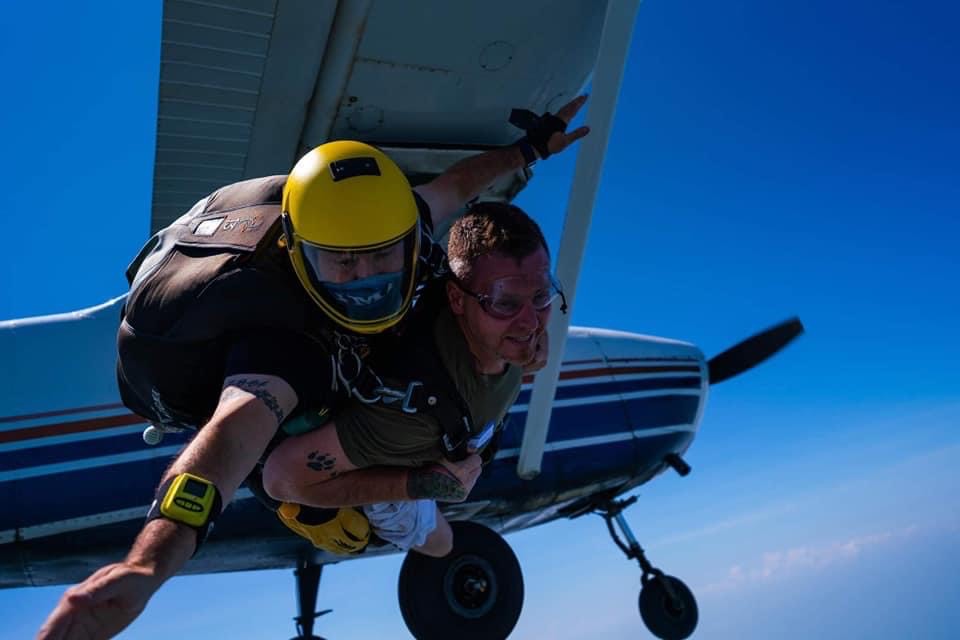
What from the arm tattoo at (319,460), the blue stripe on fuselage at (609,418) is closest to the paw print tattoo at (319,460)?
the arm tattoo at (319,460)

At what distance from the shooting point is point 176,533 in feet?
5.57

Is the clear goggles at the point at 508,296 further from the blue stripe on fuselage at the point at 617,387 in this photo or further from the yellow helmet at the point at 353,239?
the blue stripe on fuselage at the point at 617,387

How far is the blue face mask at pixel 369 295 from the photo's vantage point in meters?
2.43

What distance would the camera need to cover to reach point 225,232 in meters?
2.68

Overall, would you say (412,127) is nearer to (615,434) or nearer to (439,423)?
(439,423)

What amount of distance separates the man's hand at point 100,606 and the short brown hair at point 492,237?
5.35 feet

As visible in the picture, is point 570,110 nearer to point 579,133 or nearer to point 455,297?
point 579,133

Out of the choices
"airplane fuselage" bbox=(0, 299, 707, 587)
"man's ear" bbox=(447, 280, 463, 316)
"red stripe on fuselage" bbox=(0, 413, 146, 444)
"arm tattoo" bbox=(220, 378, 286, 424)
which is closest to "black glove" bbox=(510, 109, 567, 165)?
"man's ear" bbox=(447, 280, 463, 316)

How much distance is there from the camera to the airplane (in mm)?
3672

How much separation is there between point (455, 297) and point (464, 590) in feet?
10.2

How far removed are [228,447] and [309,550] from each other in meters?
4.75

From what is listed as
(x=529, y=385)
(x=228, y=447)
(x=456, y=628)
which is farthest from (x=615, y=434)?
(x=228, y=447)

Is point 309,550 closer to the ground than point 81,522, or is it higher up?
closer to the ground

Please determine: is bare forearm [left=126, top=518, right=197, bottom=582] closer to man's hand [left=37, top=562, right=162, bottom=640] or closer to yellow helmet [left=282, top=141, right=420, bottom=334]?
man's hand [left=37, top=562, right=162, bottom=640]
